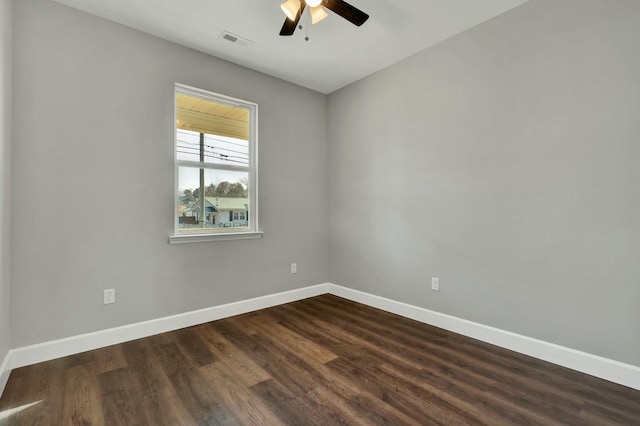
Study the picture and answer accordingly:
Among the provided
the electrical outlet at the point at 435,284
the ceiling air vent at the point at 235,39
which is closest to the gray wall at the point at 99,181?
the ceiling air vent at the point at 235,39

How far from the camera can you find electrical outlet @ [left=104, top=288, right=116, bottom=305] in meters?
2.46

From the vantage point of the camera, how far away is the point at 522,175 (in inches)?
92.4

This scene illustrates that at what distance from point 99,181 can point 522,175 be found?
349cm

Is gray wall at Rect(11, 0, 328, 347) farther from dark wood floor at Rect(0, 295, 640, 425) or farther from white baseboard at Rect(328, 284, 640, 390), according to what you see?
white baseboard at Rect(328, 284, 640, 390)

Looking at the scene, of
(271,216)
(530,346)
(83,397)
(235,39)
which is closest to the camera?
(83,397)

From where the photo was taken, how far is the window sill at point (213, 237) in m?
2.82

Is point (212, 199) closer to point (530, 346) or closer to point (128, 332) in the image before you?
point (128, 332)

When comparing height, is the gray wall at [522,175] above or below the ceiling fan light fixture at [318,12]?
below

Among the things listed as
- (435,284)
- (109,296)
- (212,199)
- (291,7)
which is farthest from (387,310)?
(291,7)

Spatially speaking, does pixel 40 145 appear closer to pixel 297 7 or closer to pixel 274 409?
pixel 297 7

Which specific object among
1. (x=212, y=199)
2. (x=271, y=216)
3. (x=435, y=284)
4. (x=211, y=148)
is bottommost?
(x=435, y=284)

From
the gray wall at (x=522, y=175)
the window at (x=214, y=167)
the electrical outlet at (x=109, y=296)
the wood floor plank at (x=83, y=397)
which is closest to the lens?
the wood floor plank at (x=83, y=397)

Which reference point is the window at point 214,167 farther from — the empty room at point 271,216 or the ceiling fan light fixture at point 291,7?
the ceiling fan light fixture at point 291,7

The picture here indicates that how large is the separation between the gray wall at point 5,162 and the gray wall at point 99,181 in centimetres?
10
